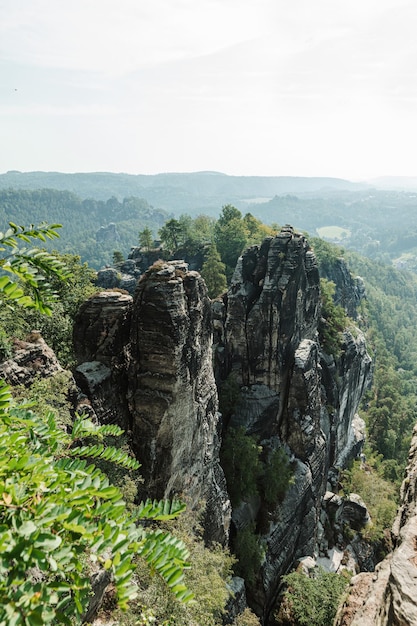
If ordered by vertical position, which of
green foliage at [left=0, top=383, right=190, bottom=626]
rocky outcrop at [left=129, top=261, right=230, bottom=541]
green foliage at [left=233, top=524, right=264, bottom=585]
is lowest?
green foliage at [left=233, top=524, right=264, bottom=585]

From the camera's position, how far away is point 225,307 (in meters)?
42.6

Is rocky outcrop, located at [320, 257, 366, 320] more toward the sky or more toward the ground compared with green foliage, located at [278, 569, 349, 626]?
more toward the sky

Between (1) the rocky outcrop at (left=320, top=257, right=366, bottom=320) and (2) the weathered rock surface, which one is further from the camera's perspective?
(1) the rocky outcrop at (left=320, top=257, right=366, bottom=320)

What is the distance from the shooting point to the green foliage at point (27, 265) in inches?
155

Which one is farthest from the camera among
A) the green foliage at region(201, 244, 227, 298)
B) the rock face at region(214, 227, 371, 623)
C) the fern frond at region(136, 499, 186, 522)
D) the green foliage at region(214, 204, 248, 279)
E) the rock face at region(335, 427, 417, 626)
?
the green foliage at region(214, 204, 248, 279)

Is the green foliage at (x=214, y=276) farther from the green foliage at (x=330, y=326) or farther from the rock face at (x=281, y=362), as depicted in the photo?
the green foliage at (x=330, y=326)

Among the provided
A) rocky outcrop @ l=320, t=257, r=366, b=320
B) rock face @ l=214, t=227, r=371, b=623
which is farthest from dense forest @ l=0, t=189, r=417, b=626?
rock face @ l=214, t=227, r=371, b=623

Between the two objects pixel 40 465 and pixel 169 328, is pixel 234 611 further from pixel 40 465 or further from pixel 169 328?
pixel 40 465

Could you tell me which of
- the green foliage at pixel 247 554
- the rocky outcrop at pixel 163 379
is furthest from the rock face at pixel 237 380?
the green foliage at pixel 247 554

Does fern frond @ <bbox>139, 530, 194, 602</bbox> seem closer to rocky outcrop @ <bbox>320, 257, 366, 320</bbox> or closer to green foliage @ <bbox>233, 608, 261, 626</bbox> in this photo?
green foliage @ <bbox>233, 608, 261, 626</bbox>

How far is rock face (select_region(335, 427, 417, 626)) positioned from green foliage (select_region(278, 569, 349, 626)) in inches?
534

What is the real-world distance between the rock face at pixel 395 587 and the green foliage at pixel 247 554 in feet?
55.1

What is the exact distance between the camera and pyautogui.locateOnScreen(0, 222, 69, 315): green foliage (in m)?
3.93

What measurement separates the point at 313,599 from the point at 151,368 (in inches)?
771
